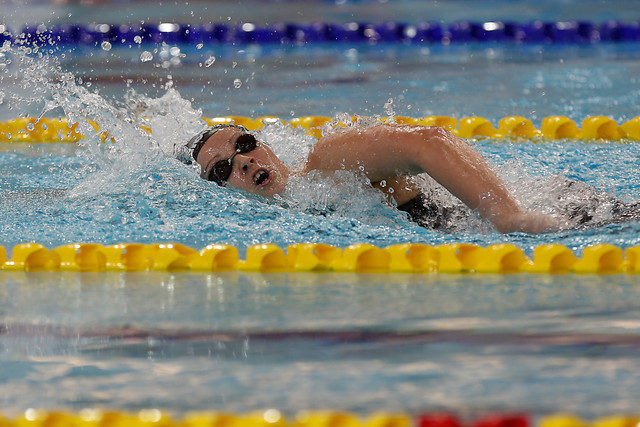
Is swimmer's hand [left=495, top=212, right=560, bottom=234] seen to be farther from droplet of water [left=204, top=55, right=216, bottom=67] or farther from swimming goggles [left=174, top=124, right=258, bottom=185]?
droplet of water [left=204, top=55, right=216, bottom=67]

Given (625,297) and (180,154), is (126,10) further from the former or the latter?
(625,297)

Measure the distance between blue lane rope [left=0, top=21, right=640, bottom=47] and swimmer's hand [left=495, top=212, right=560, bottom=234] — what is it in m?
4.65

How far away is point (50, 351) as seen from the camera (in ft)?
5.91

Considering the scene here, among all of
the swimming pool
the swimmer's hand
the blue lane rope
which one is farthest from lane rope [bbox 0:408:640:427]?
the blue lane rope

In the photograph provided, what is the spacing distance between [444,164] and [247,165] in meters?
0.69

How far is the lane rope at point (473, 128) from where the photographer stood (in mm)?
4121

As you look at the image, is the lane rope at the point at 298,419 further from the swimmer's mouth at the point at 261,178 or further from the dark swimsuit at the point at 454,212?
the swimmer's mouth at the point at 261,178

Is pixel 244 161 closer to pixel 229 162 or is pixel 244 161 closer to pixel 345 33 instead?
pixel 229 162

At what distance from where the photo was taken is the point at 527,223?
91.8 inches

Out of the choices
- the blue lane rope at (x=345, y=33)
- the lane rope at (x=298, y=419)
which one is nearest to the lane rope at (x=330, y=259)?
the lane rope at (x=298, y=419)

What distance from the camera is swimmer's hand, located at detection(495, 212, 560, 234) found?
7.65 ft

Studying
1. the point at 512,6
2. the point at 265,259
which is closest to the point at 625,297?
the point at 265,259

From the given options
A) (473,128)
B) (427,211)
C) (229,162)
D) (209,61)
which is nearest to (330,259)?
(427,211)

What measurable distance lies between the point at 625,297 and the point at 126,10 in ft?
24.5
